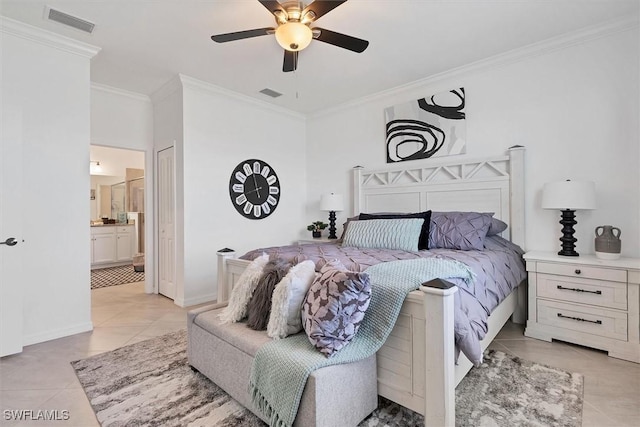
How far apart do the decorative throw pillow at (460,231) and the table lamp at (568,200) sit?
1.73 feet

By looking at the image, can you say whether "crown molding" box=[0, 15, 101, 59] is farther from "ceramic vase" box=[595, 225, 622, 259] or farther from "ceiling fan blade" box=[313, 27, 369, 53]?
"ceramic vase" box=[595, 225, 622, 259]

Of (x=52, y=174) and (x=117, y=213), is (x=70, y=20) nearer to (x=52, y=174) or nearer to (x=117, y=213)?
(x=52, y=174)

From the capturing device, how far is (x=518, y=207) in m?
3.05

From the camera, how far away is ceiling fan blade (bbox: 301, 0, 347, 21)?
192cm

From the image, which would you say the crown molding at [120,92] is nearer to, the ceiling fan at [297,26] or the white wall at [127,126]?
the white wall at [127,126]

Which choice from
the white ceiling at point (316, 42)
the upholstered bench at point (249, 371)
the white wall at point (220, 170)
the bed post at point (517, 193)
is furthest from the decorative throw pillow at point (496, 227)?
the white wall at point (220, 170)

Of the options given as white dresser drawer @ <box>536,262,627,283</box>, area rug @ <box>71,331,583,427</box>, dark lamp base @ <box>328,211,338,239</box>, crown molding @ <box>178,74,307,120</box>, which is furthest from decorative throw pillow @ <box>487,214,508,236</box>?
crown molding @ <box>178,74,307,120</box>

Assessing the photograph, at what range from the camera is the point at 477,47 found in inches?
118

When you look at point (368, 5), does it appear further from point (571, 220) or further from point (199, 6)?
point (571, 220)

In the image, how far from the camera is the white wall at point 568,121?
2.58m

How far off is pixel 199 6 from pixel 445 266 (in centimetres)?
262

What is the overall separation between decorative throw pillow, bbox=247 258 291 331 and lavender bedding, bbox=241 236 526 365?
207 millimetres

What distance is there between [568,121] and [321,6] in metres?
2.51

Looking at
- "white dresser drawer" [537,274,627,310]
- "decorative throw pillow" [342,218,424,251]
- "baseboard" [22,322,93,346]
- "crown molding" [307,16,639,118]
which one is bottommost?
"baseboard" [22,322,93,346]
